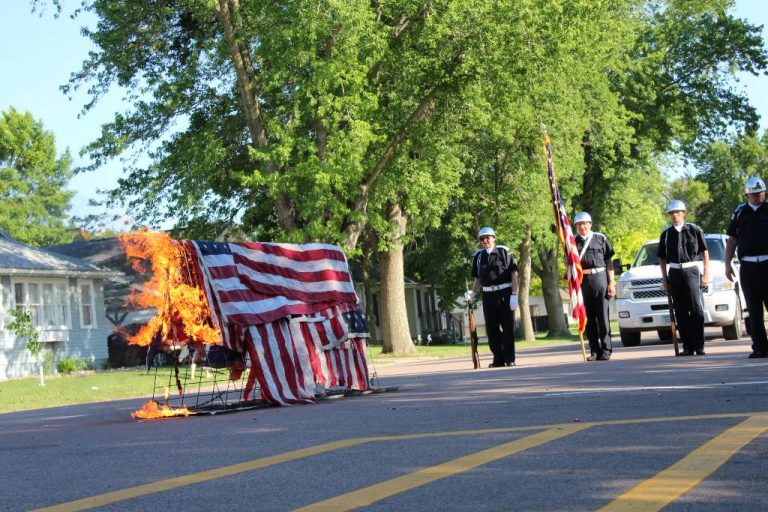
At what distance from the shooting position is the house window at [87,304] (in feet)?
154

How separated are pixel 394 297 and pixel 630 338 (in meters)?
16.9

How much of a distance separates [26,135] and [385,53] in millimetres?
48726

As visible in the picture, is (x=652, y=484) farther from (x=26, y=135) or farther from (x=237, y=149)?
(x=26, y=135)

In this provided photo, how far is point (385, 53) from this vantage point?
117 feet

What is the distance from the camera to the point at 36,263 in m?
44.5

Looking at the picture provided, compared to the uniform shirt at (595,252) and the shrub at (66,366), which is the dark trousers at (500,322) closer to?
the uniform shirt at (595,252)

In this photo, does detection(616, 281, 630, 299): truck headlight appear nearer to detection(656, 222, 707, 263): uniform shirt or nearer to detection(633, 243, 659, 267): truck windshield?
detection(633, 243, 659, 267): truck windshield

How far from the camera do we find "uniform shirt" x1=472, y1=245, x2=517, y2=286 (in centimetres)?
1977

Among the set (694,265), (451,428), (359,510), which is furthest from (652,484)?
(694,265)

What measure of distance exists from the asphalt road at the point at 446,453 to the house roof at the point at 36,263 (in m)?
28.8

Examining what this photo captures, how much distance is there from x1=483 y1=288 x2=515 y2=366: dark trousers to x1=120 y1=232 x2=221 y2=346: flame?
6107 millimetres

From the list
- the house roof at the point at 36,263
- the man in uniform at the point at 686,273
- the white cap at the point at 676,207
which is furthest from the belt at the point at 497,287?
the house roof at the point at 36,263

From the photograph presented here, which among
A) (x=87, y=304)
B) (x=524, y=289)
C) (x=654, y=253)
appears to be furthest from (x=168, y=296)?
(x=524, y=289)

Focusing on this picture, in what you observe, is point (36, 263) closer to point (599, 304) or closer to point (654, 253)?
point (654, 253)
